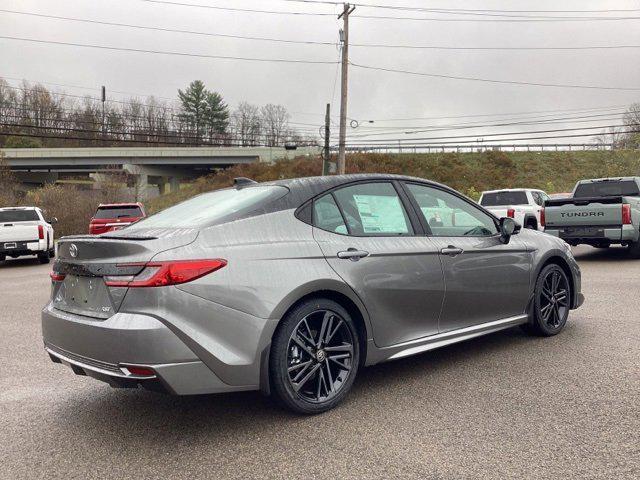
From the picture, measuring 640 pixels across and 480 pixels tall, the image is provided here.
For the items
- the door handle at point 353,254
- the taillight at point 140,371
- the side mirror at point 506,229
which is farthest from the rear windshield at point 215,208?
the side mirror at point 506,229

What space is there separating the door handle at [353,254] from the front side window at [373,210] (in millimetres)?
162

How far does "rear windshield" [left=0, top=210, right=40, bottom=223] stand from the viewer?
51.6 feet

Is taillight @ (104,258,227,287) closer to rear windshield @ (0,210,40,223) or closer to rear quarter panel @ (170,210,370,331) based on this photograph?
rear quarter panel @ (170,210,370,331)

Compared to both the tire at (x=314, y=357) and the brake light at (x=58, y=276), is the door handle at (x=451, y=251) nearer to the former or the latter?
the tire at (x=314, y=357)

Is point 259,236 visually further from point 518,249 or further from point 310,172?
point 310,172

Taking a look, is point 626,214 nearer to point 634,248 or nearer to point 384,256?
point 634,248

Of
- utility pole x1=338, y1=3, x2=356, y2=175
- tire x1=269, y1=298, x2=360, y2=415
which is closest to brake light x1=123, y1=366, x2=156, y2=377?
tire x1=269, y1=298, x2=360, y2=415

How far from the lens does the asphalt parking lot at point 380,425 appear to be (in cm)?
286

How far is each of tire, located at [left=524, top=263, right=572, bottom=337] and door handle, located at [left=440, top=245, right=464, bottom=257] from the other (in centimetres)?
125

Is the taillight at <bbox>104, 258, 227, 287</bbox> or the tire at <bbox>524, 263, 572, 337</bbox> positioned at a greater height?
the taillight at <bbox>104, 258, 227, 287</bbox>

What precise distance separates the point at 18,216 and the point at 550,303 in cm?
1521

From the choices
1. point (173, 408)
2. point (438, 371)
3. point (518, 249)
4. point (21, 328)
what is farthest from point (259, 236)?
point (21, 328)

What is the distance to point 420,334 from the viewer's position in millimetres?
4133

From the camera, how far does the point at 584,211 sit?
1252cm
